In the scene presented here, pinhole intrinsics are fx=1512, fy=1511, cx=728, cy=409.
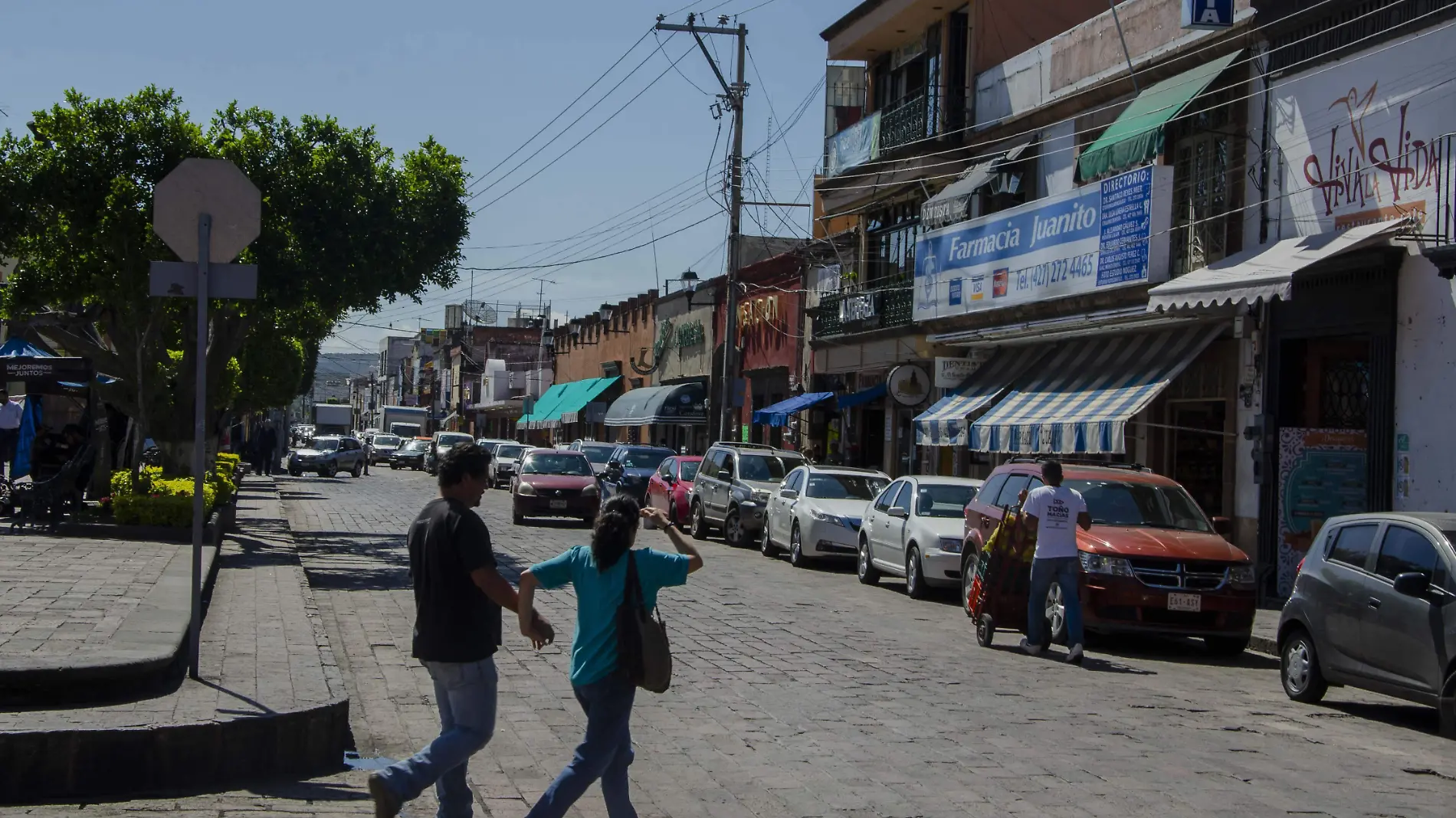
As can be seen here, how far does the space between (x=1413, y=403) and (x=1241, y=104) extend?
5.41 meters

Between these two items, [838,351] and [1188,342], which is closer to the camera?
[1188,342]

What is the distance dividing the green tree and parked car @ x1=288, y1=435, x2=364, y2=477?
3557 centimetres

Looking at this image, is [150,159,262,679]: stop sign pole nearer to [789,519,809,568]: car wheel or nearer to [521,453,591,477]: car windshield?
[789,519,809,568]: car wheel

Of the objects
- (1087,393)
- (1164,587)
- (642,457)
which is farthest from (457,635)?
(642,457)

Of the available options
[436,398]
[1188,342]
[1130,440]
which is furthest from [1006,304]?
[436,398]

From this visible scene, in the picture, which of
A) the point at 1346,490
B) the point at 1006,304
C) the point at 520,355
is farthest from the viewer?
the point at 520,355

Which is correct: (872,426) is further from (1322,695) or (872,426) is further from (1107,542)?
(1322,695)

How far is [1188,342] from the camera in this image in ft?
69.9

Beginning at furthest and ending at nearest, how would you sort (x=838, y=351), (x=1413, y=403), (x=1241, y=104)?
(x=838, y=351), (x=1241, y=104), (x=1413, y=403)

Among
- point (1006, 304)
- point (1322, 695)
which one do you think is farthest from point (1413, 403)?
point (1006, 304)

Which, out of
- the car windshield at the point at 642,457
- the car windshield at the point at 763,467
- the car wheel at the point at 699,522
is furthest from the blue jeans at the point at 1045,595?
the car windshield at the point at 642,457

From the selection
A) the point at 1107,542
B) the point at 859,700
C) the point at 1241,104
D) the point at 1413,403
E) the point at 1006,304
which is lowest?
the point at 859,700

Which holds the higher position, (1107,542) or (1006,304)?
(1006,304)

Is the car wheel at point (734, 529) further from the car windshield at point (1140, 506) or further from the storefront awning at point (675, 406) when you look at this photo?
the storefront awning at point (675, 406)
